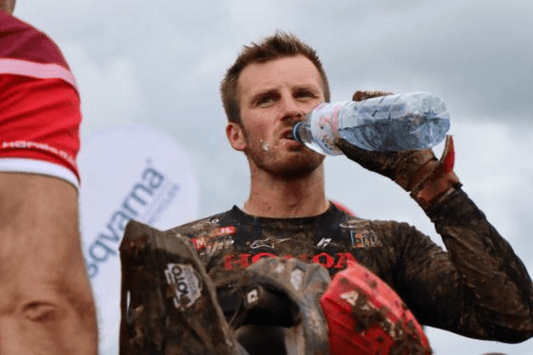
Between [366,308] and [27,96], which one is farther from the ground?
[27,96]

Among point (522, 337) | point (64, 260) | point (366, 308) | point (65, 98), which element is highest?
point (65, 98)

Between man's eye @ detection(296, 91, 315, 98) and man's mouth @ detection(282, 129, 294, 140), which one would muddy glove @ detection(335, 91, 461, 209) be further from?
man's eye @ detection(296, 91, 315, 98)

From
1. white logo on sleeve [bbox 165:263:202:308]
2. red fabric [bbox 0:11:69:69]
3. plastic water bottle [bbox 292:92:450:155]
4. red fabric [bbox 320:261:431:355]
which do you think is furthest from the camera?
plastic water bottle [bbox 292:92:450:155]

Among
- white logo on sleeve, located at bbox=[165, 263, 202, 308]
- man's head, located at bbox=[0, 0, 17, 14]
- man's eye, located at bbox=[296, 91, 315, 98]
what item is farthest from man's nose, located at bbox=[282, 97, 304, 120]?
white logo on sleeve, located at bbox=[165, 263, 202, 308]

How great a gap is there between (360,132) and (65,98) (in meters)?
2.03

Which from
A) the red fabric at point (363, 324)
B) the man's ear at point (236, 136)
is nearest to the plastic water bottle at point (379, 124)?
the man's ear at point (236, 136)

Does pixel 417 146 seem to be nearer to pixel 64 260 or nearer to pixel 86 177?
pixel 64 260

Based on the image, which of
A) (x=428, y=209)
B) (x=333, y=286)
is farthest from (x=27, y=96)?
(x=428, y=209)

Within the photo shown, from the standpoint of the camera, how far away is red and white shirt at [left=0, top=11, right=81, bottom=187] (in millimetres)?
2865

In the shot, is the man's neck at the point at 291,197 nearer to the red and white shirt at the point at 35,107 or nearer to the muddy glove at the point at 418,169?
the muddy glove at the point at 418,169

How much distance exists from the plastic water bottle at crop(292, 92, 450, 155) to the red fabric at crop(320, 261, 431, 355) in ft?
4.16

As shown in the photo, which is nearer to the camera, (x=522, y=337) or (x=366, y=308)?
(x=366, y=308)

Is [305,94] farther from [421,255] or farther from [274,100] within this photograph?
[421,255]

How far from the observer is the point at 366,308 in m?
3.38
